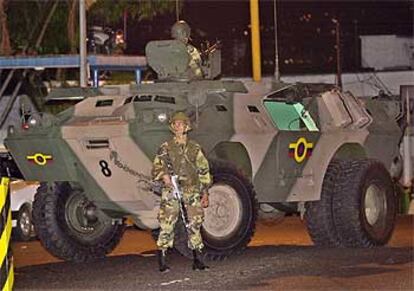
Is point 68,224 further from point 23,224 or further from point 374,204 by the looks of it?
point 23,224

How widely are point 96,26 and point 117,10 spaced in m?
0.89

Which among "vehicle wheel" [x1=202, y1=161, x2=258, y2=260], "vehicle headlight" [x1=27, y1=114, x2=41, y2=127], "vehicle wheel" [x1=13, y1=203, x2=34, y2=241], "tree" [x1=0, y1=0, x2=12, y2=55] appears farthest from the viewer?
"tree" [x1=0, y1=0, x2=12, y2=55]

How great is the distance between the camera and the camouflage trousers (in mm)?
11336

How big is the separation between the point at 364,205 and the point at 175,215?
315cm

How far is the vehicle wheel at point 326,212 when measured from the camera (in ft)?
44.1

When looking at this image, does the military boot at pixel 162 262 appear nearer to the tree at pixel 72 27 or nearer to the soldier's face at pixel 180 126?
the soldier's face at pixel 180 126

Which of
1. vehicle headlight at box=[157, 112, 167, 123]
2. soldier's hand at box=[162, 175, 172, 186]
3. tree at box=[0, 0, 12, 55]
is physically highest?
tree at box=[0, 0, 12, 55]

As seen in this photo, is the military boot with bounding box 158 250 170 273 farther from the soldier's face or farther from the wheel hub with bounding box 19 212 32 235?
the wheel hub with bounding box 19 212 32 235

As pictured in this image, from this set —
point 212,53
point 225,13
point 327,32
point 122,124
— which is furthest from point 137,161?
point 327,32

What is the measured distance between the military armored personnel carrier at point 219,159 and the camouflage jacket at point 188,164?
304 mm

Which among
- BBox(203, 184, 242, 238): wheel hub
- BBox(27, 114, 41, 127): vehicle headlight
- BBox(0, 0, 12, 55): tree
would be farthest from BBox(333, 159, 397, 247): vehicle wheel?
BBox(0, 0, 12, 55): tree

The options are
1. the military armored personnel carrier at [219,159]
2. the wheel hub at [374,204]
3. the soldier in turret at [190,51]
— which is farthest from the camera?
the wheel hub at [374,204]

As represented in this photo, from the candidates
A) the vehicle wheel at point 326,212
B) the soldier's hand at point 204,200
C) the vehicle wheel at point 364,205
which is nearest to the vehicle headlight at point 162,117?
the soldier's hand at point 204,200

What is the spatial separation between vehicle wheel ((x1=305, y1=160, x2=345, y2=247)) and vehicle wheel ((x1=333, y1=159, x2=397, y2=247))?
7 centimetres
